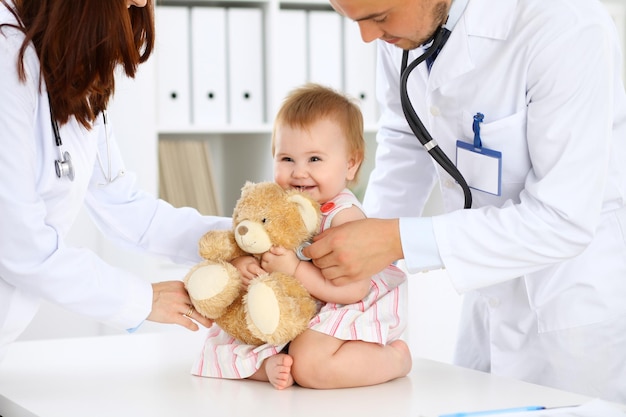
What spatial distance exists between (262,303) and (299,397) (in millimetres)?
146

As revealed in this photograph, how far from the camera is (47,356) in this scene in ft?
5.25

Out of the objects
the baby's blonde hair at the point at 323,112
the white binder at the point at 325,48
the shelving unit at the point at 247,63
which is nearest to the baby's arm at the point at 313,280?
the baby's blonde hair at the point at 323,112

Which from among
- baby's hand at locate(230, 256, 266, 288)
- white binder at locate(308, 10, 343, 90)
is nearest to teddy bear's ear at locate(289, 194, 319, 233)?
baby's hand at locate(230, 256, 266, 288)

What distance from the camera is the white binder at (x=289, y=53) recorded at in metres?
2.85

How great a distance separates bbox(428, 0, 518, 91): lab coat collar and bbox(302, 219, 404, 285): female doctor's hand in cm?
30

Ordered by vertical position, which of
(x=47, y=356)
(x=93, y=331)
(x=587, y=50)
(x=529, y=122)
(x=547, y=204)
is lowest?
(x=93, y=331)

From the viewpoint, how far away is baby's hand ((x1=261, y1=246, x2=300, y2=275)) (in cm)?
141

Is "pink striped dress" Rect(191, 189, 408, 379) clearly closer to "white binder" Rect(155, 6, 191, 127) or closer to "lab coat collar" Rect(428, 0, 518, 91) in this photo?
"lab coat collar" Rect(428, 0, 518, 91)

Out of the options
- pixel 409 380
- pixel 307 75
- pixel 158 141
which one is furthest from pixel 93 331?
pixel 409 380

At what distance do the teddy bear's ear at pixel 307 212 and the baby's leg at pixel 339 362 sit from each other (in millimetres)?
173

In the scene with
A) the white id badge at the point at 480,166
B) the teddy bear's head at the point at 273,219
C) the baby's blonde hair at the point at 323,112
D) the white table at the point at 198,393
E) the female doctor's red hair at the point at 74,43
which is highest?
the female doctor's red hair at the point at 74,43

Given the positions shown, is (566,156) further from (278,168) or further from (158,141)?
(158,141)

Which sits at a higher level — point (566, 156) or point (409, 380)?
point (566, 156)

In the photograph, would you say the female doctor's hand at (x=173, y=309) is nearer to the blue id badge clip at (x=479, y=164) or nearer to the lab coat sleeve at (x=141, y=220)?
the lab coat sleeve at (x=141, y=220)
